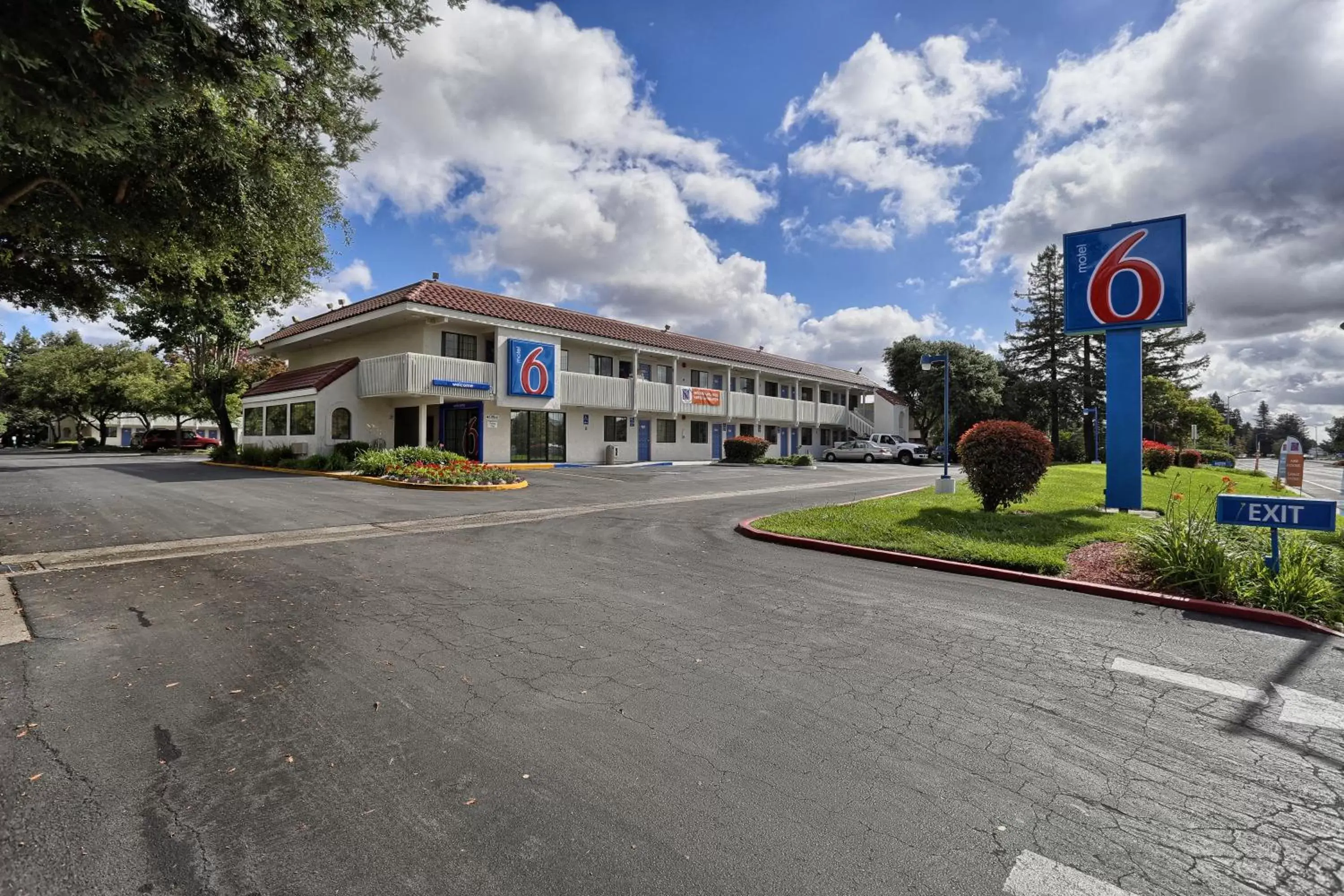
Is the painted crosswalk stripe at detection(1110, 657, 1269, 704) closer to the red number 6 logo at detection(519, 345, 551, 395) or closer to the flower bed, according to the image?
the flower bed

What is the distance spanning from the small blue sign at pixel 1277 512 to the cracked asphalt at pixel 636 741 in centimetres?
124

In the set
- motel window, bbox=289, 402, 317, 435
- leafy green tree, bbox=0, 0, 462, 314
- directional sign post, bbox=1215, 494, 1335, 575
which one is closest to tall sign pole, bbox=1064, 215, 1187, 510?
directional sign post, bbox=1215, 494, 1335, 575

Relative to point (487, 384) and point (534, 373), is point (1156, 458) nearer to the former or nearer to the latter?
point (534, 373)

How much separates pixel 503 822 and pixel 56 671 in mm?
3741

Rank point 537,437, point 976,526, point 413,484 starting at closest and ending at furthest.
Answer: point 976,526
point 413,484
point 537,437

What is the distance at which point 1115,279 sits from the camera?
12.4 m

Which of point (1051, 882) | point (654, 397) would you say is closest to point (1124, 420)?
point (1051, 882)

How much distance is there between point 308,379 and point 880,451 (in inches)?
1238

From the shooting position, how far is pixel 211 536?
361 inches

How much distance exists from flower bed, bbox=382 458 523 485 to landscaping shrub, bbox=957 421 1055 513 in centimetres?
1164

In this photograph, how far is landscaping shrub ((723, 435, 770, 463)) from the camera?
103 ft

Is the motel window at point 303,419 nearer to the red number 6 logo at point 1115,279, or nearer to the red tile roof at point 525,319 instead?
the red tile roof at point 525,319

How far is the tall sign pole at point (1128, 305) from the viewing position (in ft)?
38.7

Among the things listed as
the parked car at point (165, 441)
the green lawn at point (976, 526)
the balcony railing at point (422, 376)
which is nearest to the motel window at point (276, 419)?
the balcony railing at point (422, 376)
